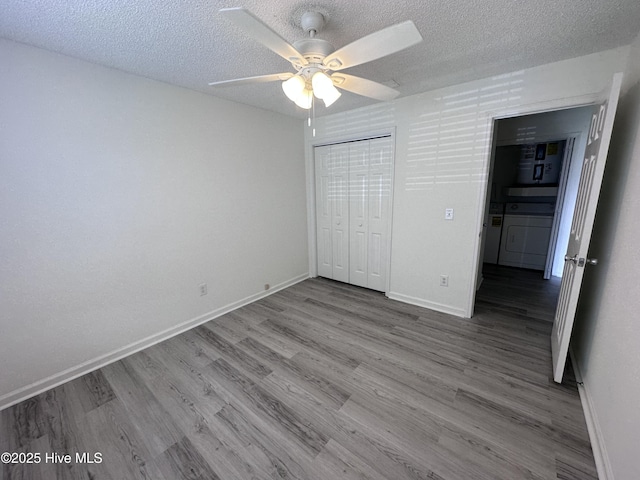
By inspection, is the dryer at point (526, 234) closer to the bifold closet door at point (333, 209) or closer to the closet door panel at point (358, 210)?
the closet door panel at point (358, 210)

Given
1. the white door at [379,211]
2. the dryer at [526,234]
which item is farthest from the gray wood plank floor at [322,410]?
the dryer at [526,234]

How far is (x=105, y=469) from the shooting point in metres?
1.22

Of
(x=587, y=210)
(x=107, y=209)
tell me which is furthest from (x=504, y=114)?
(x=107, y=209)

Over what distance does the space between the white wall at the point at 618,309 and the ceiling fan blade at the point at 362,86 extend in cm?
132

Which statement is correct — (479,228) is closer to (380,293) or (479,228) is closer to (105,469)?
(380,293)

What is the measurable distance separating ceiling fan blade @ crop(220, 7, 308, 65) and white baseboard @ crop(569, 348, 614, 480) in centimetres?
233

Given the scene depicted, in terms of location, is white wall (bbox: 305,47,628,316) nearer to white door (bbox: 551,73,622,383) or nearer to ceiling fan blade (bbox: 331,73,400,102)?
white door (bbox: 551,73,622,383)

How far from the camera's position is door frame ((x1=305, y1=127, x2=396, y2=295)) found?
271 centimetres

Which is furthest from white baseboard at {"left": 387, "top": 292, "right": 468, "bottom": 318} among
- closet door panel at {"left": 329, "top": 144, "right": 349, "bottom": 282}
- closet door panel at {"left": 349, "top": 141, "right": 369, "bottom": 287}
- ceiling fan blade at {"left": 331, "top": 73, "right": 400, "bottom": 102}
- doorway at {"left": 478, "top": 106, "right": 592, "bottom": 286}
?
ceiling fan blade at {"left": 331, "top": 73, "right": 400, "bottom": 102}

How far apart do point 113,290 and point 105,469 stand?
1194 mm

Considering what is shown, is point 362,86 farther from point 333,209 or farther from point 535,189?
point 535,189

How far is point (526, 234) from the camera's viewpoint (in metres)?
3.88

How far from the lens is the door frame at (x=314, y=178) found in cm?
271

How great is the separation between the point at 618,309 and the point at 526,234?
3.21m
